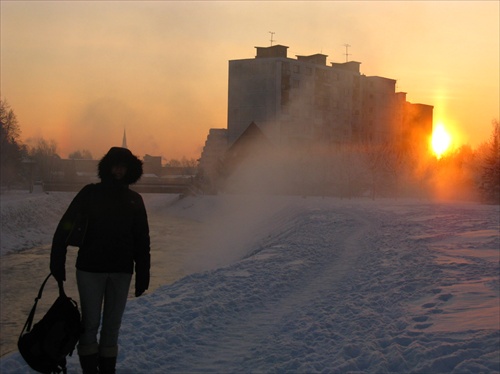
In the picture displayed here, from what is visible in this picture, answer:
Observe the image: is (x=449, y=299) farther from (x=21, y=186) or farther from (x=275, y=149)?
(x=21, y=186)

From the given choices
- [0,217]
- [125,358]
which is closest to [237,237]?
[0,217]

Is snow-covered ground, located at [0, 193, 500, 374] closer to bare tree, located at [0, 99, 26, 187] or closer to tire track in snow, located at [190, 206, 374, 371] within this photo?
tire track in snow, located at [190, 206, 374, 371]

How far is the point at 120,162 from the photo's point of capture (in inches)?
238

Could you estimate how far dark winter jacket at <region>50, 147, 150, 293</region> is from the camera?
18.7 ft

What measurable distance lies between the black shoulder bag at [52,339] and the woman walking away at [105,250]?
0.47 feet

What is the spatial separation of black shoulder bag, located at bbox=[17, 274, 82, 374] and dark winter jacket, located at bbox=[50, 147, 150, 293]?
0.40 m

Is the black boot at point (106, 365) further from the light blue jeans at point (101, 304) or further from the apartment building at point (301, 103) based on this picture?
the apartment building at point (301, 103)

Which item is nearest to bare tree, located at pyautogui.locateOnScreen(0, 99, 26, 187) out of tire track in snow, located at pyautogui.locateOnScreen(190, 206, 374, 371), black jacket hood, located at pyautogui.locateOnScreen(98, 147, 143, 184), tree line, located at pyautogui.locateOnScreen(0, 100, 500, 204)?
tree line, located at pyautogui.locateOnScreen(0, 100, 500, 204)

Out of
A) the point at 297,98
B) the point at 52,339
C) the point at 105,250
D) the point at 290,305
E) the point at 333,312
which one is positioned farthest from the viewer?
the point at 297,98

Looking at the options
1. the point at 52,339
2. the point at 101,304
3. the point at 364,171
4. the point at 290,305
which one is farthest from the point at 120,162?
the point at 364,171

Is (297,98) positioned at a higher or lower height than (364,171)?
higher

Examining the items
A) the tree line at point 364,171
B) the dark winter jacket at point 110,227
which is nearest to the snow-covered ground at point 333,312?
the dark winter jacket at point 110,227

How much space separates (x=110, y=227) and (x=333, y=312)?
5.83 m

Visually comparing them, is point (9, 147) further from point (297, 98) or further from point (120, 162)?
point (120, 162)
